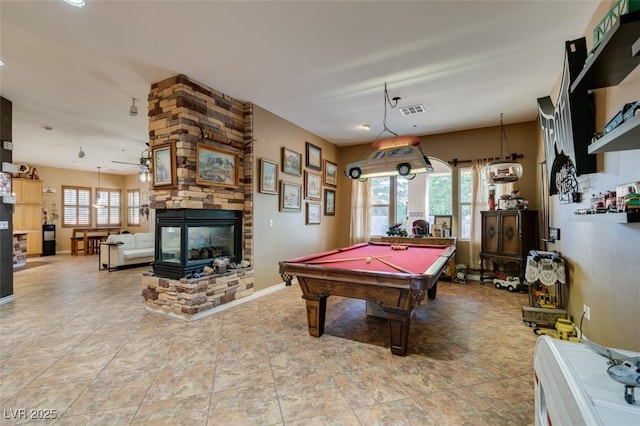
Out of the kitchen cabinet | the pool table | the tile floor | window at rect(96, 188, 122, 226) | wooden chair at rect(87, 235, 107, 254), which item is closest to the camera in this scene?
the tile floor

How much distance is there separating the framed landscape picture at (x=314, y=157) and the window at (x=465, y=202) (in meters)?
2.97

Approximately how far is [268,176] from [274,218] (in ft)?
2.43

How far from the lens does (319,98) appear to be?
431 cm

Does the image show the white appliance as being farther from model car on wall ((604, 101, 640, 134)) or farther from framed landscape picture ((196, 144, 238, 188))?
framed landscape picture ((196, 144, 238, 188))

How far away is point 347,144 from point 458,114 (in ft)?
8.92

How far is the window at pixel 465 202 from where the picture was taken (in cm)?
586

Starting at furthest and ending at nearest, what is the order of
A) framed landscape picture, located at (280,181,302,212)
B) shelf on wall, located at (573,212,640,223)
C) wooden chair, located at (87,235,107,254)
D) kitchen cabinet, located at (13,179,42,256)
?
wooden chair, located at (87,235,107,254) → kitchen cabinet, located at (13,179,42,256) → framed landscape picture, located at (280,181,302,212) → shelf on wall, located at (573,212,640,223)

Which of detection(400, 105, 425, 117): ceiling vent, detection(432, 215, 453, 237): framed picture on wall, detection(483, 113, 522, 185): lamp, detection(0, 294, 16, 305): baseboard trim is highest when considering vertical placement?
detection(400, 105, 425, 117): ceiling vent

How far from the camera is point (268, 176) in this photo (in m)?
4.82

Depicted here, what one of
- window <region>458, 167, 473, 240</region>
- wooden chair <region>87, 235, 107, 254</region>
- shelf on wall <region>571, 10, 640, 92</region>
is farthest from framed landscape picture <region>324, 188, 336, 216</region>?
wooden chair <region>87, 235, 107, 254</region>

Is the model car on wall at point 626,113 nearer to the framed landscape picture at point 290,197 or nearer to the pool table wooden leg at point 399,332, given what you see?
the pool table wooden leg at point 399,332

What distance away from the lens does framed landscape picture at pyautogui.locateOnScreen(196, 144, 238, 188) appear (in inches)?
150

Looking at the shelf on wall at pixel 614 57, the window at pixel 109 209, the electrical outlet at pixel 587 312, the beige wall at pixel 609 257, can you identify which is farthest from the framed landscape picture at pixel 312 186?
the window at pixel 109 209

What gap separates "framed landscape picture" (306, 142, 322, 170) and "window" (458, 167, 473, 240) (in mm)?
2969
